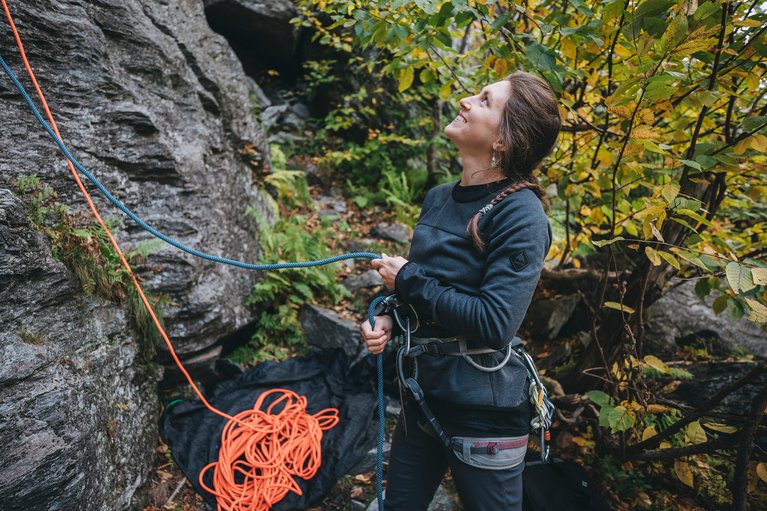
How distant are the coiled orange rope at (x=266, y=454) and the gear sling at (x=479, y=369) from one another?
6.49 ft

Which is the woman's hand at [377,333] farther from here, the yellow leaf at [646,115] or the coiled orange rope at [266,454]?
the coiled orange rope at [266,454]

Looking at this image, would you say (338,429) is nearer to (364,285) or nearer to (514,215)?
(364,285)

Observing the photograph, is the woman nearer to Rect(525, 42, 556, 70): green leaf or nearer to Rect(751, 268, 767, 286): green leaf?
Rect(525, 42, 556, 70): green leaf

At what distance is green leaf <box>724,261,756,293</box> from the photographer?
174cm

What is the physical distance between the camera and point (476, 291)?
5.58 ft

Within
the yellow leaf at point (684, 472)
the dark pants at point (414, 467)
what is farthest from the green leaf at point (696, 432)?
the dark pants at point (414, 467)

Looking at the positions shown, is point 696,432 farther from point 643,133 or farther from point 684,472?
point 643,133

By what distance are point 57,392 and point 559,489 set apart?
11.0ft

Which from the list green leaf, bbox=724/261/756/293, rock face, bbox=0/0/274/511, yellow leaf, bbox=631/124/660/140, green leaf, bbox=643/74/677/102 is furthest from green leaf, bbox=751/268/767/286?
rock face, bbox=0/0/274/511

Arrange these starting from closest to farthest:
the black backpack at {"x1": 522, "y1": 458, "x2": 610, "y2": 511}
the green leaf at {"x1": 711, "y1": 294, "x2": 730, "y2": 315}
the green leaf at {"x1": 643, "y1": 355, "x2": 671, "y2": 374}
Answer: the green leaf at {"x1": 711, "y1": 294, "x2": 730, "y2": 315}, the green leaf at {"x1": 643, "y1": 355, "x2": 671, "y2": 374}, the black backpack at {"x1": 522, "y1": 458, "x2": 610, "y2": 511}

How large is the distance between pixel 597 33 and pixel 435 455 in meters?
2.54

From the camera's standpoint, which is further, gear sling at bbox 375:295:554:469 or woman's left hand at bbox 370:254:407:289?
woman's left hand at bbox 370:254:407:289

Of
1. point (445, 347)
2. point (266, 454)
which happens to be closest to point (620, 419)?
point (445, 347)

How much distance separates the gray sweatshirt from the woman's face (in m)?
0.19
